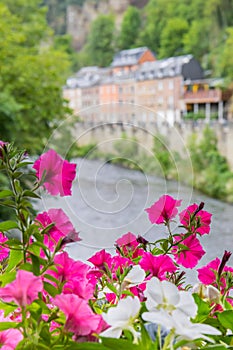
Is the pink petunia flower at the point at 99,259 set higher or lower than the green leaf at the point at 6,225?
lower

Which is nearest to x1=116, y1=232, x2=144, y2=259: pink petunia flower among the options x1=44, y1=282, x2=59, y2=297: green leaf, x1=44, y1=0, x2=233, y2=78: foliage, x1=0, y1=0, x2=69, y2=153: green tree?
x1=44, y1=282, x2=59, y2=297: green leaf

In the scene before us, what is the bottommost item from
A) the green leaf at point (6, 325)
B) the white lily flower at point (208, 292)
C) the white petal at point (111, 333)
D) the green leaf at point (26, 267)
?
the white lily flower at point (208, 292)

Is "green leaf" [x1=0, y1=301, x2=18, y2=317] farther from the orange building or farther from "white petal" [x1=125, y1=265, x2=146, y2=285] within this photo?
the orange building

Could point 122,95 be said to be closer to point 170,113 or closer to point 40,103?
point 170,113

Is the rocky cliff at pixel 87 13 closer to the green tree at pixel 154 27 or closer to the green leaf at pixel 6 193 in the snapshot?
the green tree at pixel 154 27

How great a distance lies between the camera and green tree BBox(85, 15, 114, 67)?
7.35 metres

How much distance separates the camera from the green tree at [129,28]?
290 inches

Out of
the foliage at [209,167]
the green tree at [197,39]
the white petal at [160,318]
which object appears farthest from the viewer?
the green tree at [197,39]

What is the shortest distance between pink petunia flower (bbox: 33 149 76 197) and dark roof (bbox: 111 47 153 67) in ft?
23.0

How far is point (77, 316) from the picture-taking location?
0.78ft

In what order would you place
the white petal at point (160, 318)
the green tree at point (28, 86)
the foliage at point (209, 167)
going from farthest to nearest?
the foliage at point (209, 167) < the green tree at point (28, 86) < the white petal at point (160, 318)

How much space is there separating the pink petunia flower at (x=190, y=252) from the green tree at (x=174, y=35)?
23.0 feet

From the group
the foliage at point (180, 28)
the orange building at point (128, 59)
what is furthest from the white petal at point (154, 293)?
the orange building at point (128, 59)

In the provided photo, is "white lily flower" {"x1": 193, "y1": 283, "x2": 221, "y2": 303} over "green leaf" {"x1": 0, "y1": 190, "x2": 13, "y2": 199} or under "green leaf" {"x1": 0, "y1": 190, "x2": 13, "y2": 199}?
under
